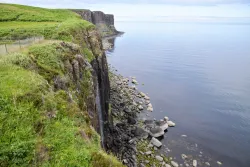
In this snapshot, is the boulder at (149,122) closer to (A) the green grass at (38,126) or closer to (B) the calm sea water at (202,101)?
(B) the calm sea water at (202,101)

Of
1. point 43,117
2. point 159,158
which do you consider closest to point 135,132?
point 159,158

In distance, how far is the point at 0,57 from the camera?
14.4 metres

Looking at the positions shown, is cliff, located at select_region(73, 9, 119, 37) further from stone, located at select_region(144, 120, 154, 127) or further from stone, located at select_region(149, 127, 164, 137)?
stone, located at select_region(149, 127, 164, 137)

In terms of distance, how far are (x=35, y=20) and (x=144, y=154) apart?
36566 millimetres

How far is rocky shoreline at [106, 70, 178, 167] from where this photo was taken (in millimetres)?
24922

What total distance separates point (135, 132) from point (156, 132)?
3341mm

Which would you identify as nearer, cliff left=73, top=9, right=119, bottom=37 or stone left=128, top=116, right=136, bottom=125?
stone left=128, top=116, right=136, bottom=125

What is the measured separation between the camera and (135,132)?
30.8 m

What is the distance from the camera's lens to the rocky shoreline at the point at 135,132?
24.9 m

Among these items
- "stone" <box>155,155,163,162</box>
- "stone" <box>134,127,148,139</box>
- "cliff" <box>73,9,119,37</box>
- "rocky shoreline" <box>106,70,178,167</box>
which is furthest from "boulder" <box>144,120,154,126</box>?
"cliff" <box>73,9,119,37</box>

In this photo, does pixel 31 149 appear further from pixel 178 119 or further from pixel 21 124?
pixel 178 119

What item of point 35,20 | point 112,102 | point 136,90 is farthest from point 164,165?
point 35,20

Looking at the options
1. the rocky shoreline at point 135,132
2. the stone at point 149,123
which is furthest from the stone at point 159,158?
the stone at point 149,123

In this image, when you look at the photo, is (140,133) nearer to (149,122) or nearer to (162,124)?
(149,122)
